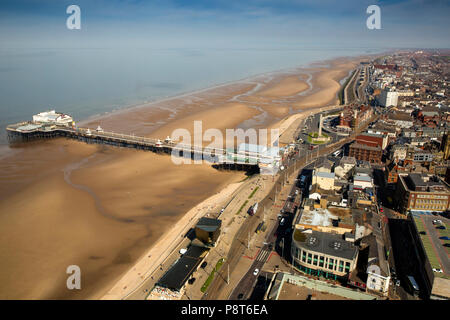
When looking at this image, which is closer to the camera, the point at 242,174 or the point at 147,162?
the point at 242,174

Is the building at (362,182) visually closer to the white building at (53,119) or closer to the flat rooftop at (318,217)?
the flat rooftop at (318,217)

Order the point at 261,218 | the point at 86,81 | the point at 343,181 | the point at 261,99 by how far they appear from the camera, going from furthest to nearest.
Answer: the point at 86,81 → the point at 261,99 → the point at 343,181 → the point at 261,218

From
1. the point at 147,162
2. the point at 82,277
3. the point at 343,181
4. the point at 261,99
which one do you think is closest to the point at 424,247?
the point at 343,181

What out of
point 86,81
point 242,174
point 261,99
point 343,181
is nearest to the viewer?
point 343,181

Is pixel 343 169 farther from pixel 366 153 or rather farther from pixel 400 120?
pixel 400 120

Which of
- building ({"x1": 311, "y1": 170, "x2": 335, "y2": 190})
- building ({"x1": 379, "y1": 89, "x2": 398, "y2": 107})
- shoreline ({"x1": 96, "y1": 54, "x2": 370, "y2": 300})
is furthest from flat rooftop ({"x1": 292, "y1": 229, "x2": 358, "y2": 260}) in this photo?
building ({"x1": 379, "y1": 89, "x2": 398, "y2": 107})

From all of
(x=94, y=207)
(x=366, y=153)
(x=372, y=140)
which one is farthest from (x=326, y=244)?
(x=372, y=140)

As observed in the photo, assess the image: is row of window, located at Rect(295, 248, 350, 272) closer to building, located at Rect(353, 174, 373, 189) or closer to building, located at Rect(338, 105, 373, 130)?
building, located at Rect(353, 174, 373, 189)

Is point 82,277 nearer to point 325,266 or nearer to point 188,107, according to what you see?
point 325,266
